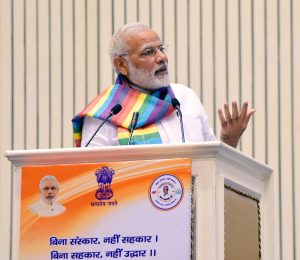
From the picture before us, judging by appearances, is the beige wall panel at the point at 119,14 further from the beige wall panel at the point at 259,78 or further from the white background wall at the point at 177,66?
the beige wall panel at the point at 259,78

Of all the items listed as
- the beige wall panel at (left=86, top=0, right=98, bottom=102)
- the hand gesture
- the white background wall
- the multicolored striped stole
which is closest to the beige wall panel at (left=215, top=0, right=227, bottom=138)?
the white background wall

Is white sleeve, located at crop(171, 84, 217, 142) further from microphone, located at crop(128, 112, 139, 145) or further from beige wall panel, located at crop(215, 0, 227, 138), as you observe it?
beige wall panel, located at crop(215, 0, 227, 138)

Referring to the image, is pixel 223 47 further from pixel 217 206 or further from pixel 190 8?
pixel 217 206

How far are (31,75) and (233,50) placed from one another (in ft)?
4.06

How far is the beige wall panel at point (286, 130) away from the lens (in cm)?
713

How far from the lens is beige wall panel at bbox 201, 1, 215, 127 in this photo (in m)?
7.31

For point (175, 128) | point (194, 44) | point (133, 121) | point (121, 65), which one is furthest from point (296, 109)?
point (133, 121)

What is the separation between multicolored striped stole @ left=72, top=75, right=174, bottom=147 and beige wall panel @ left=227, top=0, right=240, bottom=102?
86.3 inches

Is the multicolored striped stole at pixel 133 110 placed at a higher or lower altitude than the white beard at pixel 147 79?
lower

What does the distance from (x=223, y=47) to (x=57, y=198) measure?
3392mm

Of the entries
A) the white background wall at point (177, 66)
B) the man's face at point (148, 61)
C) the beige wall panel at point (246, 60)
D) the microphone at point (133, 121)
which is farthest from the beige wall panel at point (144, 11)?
the microphone at point (133, 121)

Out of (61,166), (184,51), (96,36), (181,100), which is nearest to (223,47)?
(184,51)

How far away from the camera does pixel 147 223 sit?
401 centimetres

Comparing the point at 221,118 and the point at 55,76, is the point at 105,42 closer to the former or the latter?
the point at 55,76
